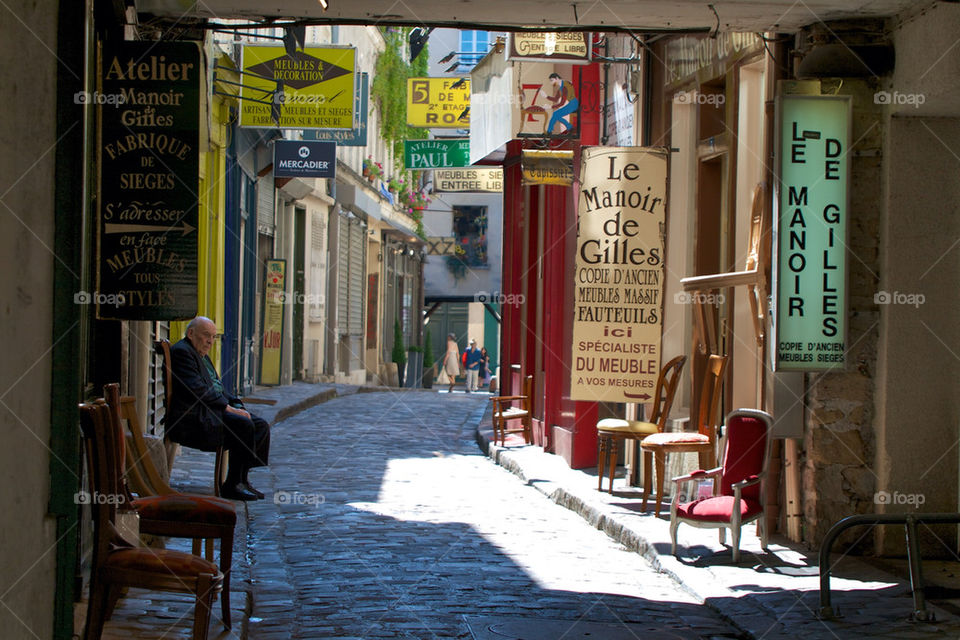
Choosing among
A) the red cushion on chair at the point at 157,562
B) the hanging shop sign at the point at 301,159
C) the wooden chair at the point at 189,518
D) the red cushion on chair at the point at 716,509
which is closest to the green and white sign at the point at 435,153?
the hanging shop sign at the point at 301,159

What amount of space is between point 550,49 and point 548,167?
212 cm

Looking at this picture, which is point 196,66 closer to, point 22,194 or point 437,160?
point 22,194

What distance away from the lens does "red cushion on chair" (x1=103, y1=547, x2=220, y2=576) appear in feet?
16.2

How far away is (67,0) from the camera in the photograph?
5117 millimetres

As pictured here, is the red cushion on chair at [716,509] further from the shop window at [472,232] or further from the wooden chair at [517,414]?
the shop window at [472,232]

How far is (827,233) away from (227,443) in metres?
Answer: 5.19

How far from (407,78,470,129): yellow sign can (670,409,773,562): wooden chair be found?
672 inches

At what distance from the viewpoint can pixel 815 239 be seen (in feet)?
26.3

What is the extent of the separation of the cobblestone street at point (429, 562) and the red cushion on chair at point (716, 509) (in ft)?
1.57

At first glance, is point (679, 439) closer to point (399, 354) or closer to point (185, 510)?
point (185, 510)

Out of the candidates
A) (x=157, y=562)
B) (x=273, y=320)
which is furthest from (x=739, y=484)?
(x=273, y=320)

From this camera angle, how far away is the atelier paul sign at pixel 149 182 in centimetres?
709

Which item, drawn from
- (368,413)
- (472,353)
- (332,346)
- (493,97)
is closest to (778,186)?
(493,97)

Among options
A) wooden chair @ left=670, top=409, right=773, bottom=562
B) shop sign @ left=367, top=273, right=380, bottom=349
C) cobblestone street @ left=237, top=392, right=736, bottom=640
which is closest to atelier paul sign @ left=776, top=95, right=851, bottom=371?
wooden chair @ left=670, top=409, right=773, bottom=562
